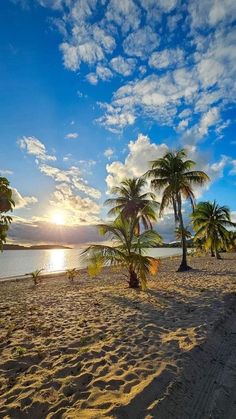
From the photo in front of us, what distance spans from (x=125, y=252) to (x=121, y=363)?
9.21 meters

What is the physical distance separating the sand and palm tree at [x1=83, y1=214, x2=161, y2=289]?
12.1 ft

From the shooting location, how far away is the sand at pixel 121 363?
3762 mm

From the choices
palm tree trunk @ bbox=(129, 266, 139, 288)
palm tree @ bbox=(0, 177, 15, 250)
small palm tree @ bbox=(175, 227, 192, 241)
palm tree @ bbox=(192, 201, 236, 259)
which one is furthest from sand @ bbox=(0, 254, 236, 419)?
palm tree @ bbox=(192, 201, 236, 259)

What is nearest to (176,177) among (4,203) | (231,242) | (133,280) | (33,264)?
(133,280)

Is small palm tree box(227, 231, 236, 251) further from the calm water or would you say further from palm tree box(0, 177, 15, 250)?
palm tree box(0, 177, 15, 250)

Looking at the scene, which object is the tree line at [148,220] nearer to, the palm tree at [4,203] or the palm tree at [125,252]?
the palm tree at [125,252]

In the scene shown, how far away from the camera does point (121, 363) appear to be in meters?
4.92

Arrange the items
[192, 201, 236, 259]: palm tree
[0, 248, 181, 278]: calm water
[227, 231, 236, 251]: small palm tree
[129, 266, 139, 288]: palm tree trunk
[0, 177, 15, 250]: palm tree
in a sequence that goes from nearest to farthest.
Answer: [0, 177, 15, 250]: palm tree, [129, 266, 139, 288]: palm tree trunk, [192, 201, 236, 259]: palm tree, [0, 248, 181, 278]: calm water, [227, 231, 236, 251]: small palm tree

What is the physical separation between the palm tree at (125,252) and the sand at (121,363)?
12.1 feet

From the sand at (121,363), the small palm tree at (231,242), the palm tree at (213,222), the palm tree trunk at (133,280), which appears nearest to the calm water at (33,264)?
the palm tree trunk at (133,280)

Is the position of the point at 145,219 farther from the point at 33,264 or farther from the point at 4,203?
the point at 33,264

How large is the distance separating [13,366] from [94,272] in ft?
24.5

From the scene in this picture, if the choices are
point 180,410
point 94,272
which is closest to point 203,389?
point 180,410

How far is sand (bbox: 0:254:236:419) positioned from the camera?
3.76m
